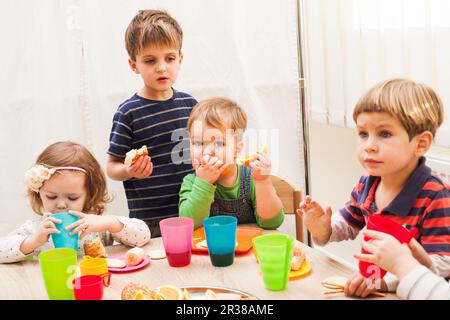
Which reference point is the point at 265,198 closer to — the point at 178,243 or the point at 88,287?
the point at 178,243

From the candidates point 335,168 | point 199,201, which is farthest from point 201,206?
point 335,168

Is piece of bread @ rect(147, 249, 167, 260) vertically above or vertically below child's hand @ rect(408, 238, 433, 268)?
below

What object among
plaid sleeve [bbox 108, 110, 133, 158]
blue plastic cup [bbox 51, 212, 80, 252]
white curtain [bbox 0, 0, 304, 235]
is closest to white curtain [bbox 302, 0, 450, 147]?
white curtain [bbox 0, 0, 304, 235]

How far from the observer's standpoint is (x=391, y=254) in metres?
1.14

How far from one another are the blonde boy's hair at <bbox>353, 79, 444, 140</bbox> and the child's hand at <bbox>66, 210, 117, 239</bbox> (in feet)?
2.33

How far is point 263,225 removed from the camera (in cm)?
177

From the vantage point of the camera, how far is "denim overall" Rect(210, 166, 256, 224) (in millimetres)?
1836

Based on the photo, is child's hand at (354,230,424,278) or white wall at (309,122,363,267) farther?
white wall at (309,122,363,267)

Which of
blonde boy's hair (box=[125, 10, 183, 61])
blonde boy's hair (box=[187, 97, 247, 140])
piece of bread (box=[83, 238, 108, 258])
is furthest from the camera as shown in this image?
blonde boy's hair (box=[125, 10, 183, 61])

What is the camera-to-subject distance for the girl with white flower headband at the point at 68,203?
152 cm

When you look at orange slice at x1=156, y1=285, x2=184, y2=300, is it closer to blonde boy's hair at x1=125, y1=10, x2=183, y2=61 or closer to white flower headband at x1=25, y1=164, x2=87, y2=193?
white flower headband at x1=25, y1=164, x2=87, y2=193

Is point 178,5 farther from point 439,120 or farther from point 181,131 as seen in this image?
point 439,120
